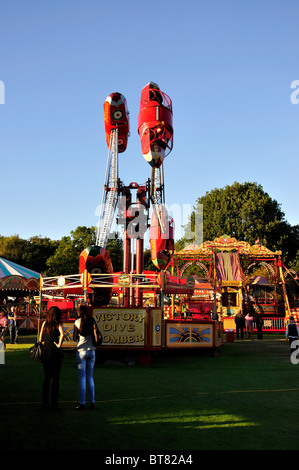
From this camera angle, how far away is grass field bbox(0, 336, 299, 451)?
17.9 ft

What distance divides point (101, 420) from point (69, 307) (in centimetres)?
1849

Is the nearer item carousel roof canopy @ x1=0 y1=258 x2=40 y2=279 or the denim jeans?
the denim jeans

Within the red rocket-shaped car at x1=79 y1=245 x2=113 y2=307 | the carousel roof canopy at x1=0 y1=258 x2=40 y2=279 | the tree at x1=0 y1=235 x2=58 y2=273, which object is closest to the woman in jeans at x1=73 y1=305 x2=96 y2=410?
the red rocket-shaped car at x1=79 y1=245 x2=113 y2=307

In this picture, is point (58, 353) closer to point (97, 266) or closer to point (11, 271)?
point (97, 266)

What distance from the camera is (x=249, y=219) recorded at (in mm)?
45125

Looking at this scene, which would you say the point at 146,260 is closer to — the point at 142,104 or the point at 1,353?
the point at 142,104

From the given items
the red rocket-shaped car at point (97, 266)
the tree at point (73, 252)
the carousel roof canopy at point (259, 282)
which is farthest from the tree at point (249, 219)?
the red rocket-shaped car at point (97, 266)

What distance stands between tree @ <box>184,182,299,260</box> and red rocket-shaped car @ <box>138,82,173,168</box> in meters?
25.2

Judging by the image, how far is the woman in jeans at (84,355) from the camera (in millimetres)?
7102

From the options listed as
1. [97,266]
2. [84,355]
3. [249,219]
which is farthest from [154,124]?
[249,219]

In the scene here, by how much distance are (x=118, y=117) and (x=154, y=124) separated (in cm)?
298

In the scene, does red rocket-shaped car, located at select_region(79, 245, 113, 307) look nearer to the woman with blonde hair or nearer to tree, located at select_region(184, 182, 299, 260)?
the woman with blonde hair

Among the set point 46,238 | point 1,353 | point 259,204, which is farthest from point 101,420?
point 46,238
